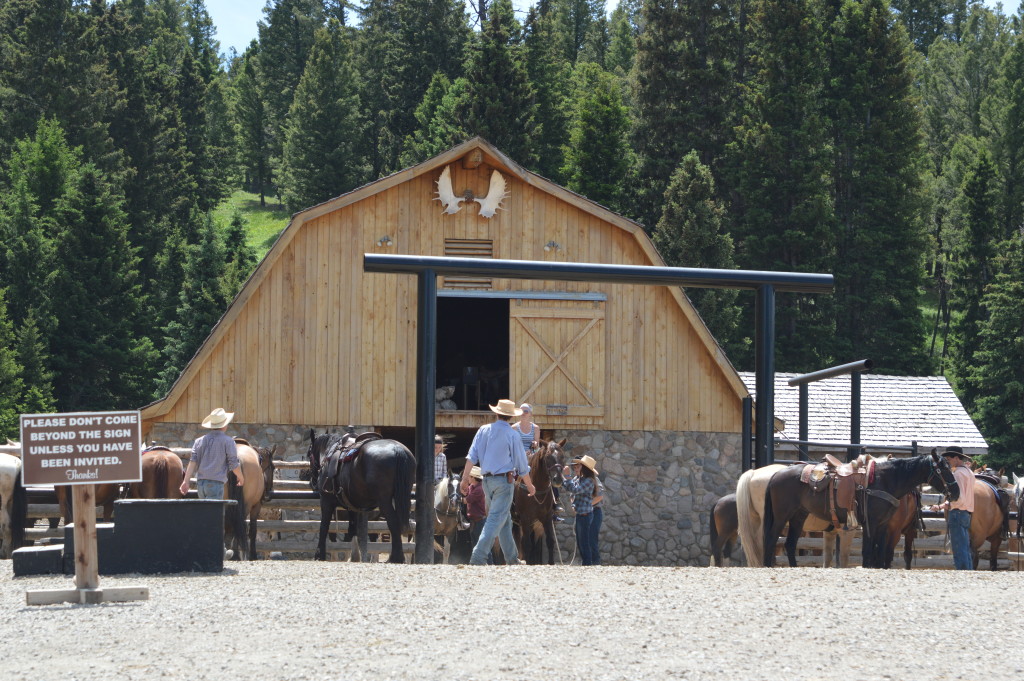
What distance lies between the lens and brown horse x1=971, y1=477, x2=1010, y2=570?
57.9 feet

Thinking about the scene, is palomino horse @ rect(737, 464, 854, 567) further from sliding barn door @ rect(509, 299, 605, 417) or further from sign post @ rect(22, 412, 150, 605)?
sign post @ rect(22, 412, 150, 605)

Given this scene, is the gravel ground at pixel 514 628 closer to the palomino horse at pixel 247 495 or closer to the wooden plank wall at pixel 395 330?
the palomino horse at pixel 247 495

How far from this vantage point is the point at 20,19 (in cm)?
6831

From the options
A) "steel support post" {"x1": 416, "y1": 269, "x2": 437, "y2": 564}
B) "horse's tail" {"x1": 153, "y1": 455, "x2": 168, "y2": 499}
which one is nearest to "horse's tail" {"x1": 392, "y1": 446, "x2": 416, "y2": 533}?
"steel support post" {"x1": 416, "y1": 269, "x2": 437, "y2": 564}

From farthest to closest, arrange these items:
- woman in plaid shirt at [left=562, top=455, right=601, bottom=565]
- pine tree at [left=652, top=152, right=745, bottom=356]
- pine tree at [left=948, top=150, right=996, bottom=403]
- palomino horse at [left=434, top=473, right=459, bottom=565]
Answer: pine tree at [left=948, top=150, right=996, bottom=403], pine tree at [left=652, top=152, right=745, bottom=356], palomino horse at [left=434, top=473, right=459, bottom=565], woman in plaid shirt at [left=562, top=455, right=601, bottom=565]

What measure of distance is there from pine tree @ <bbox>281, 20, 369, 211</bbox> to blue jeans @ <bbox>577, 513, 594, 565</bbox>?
186 ft

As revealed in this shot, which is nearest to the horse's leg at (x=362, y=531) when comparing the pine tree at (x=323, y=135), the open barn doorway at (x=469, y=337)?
the open barn doorway at (x=469, y=337)

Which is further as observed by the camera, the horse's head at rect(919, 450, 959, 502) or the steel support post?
the steel support post

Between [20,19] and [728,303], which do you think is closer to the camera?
[728,303]

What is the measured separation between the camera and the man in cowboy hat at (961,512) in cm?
1585

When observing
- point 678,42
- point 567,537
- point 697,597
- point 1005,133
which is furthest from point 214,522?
point 1005,133

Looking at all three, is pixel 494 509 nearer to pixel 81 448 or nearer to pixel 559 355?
pixel 81 448

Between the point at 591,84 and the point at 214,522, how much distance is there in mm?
64105

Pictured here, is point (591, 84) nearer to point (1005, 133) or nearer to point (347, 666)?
point (1005, 133)
